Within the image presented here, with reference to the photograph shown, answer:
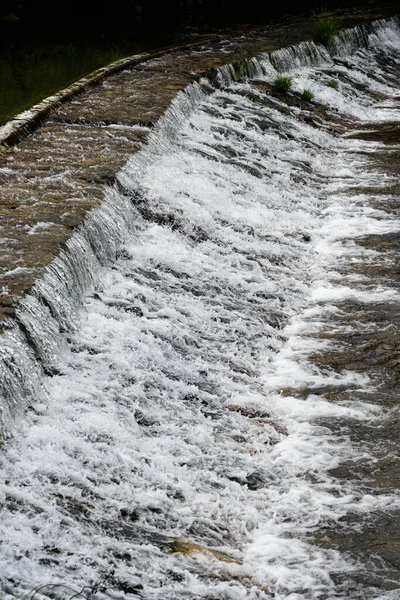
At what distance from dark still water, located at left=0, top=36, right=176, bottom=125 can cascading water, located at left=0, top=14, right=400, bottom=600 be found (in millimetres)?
3353

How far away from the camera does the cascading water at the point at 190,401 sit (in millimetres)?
3766

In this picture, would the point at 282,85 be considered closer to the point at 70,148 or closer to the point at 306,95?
the point at 306,95

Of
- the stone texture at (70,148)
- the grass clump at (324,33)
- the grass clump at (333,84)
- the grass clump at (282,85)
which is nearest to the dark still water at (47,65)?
the stone texture at (70,148)

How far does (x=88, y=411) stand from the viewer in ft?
14.9

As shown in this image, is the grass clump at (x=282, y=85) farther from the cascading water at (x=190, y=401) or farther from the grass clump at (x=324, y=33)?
the cascading water at (x=190, y=401)

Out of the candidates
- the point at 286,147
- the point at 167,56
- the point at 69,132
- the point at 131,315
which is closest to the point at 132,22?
the point at 167,56

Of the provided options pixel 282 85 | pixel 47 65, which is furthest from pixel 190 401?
pixel 47 65

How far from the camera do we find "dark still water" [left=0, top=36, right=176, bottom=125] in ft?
37.3

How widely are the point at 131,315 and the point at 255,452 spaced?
1.36 metres

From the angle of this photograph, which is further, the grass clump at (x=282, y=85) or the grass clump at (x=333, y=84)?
the grass clump at (x=333, y=84)

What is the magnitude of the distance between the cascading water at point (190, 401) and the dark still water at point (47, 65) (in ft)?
11.0

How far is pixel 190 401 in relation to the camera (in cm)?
504

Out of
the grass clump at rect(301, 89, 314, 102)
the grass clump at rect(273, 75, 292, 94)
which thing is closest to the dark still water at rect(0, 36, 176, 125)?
the grass clump at rect(273, 75, 292, 94)

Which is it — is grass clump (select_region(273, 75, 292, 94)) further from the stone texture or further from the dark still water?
the dark still water
